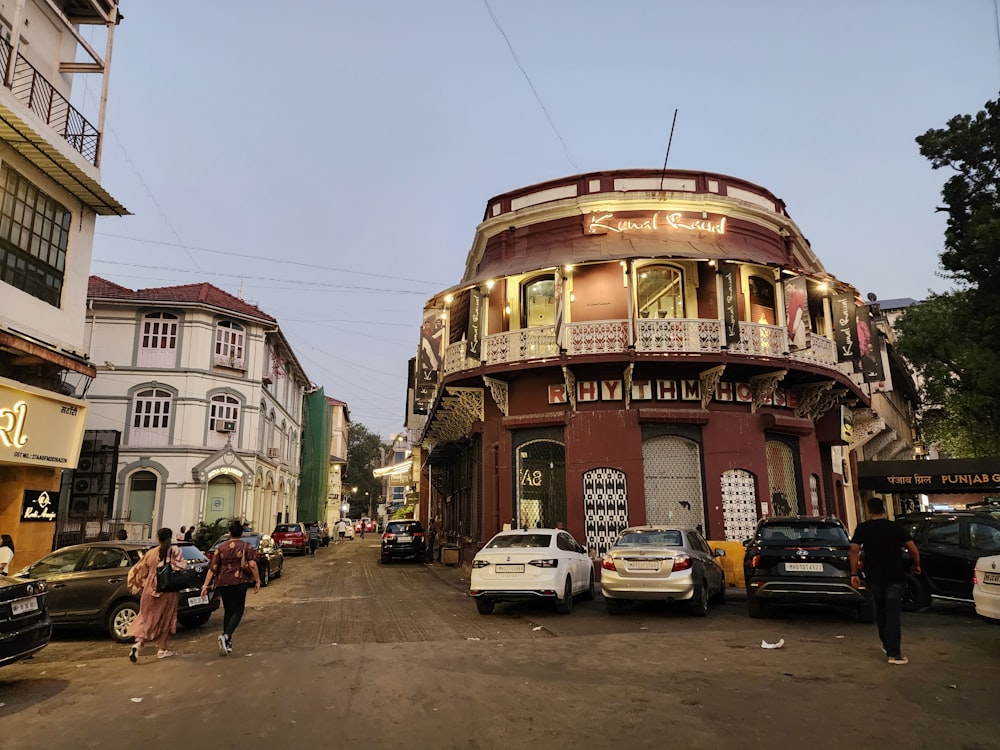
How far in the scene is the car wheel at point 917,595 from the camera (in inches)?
446

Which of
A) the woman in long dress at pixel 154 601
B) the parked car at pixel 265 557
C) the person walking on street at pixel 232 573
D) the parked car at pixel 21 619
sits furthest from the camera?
the parked car at pixel 265 557

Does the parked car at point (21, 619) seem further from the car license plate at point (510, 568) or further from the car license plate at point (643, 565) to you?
the car license plate at point (643, 565)

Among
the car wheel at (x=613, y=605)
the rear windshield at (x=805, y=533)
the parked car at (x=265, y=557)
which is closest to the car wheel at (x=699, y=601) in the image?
the car wheel at (x=613, y=605)

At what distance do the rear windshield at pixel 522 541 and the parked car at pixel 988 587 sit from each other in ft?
21.5

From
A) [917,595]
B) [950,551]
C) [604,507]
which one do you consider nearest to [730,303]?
[604,507]

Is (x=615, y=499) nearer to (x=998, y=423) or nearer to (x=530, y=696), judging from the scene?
(x=530, y=696)

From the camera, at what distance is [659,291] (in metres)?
19.2

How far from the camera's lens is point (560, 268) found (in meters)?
17.6

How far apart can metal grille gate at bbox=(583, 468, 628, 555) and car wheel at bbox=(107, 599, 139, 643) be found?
11.0 meters

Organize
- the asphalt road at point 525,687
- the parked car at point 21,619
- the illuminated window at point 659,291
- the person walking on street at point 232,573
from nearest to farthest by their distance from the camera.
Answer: the asphalt road at point 525,687, the parked car at point 21,619, the person walking on street at point 232,573, the illuminated window at point 659,291

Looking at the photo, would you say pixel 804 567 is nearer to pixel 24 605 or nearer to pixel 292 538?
pixel 24 605

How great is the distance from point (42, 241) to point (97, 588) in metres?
8.70

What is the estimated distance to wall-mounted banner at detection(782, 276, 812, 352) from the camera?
17.4 metres

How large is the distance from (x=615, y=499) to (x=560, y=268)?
650 cm
